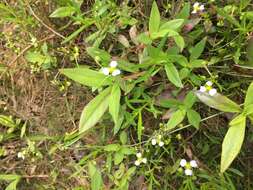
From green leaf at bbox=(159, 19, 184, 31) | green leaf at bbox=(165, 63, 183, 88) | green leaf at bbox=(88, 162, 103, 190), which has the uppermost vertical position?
green leaf at bbox=(159, 19, 184, 31)

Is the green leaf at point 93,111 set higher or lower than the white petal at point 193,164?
higher

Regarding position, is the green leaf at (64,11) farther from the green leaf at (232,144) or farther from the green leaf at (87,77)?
the green leaf at (232,144)

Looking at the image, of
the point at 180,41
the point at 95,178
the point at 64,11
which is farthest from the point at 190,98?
the point at 64,11

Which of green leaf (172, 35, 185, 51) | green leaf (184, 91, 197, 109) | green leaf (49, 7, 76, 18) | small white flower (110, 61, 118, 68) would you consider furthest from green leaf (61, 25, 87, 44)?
green leaf (184, 91, 197, 109)

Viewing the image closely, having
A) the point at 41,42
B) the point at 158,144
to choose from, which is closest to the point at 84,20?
the point at 41,42

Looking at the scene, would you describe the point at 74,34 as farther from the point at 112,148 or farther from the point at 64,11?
the point at 112,148

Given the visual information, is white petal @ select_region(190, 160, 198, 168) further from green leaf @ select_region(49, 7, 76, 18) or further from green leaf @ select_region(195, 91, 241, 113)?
green leaf @ select_region(49, 7, 76, 18)

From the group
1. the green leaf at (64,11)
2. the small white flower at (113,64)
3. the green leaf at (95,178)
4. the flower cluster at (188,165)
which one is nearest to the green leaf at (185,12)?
the small white flower at (113,64)
